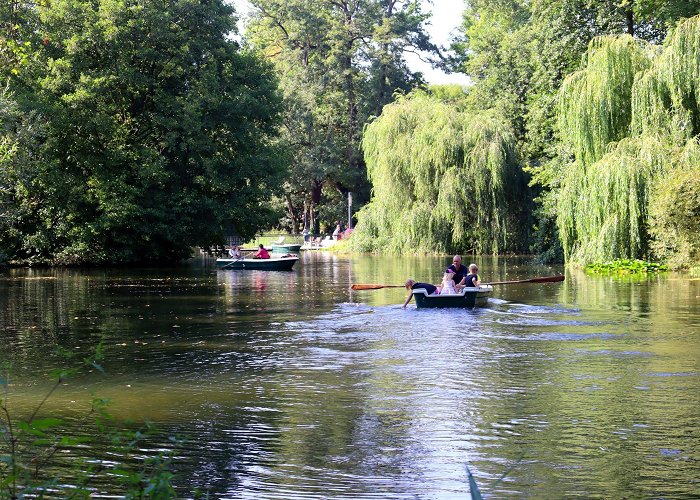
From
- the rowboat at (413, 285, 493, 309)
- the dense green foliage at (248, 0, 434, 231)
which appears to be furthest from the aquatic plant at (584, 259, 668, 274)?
the dense green foliage at (248, 0, 434, 231)

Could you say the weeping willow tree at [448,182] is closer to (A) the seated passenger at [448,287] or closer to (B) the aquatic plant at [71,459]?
(A) the seated passenger at [448,287]

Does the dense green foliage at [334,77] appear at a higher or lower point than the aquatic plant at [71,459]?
higher

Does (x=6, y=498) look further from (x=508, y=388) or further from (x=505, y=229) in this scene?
(x=505, y=229)

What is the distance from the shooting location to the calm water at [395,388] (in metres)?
8.19

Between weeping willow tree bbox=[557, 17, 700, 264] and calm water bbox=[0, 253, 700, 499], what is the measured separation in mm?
5808

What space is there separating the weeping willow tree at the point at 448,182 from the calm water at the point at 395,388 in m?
20.3

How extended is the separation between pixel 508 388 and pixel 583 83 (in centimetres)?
2211

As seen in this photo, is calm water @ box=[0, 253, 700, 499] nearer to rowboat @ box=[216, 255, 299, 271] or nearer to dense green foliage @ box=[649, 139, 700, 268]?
dense green foliage @ box=[649, 139, 700, 268]

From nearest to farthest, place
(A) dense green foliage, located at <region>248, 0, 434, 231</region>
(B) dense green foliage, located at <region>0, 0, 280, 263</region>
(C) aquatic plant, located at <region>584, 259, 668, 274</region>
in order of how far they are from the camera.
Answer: (C) aquatic plant, located at <region>584, 259, 668, 274</region>
(B) dense green foliage, located at <region>0, 0, 280, 263</region>
(A) dense green foliage, located at <region>248, 0, 434, 231</region>

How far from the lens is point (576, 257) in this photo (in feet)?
110

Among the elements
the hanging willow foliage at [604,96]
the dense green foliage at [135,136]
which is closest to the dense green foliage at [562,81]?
the hanging willow foliage at [604,96]

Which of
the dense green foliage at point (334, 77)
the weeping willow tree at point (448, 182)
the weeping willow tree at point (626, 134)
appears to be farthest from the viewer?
the dense green foliage at point (334, 77)

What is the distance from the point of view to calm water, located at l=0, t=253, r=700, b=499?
8.19 m

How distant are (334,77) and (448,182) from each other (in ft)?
94.2
